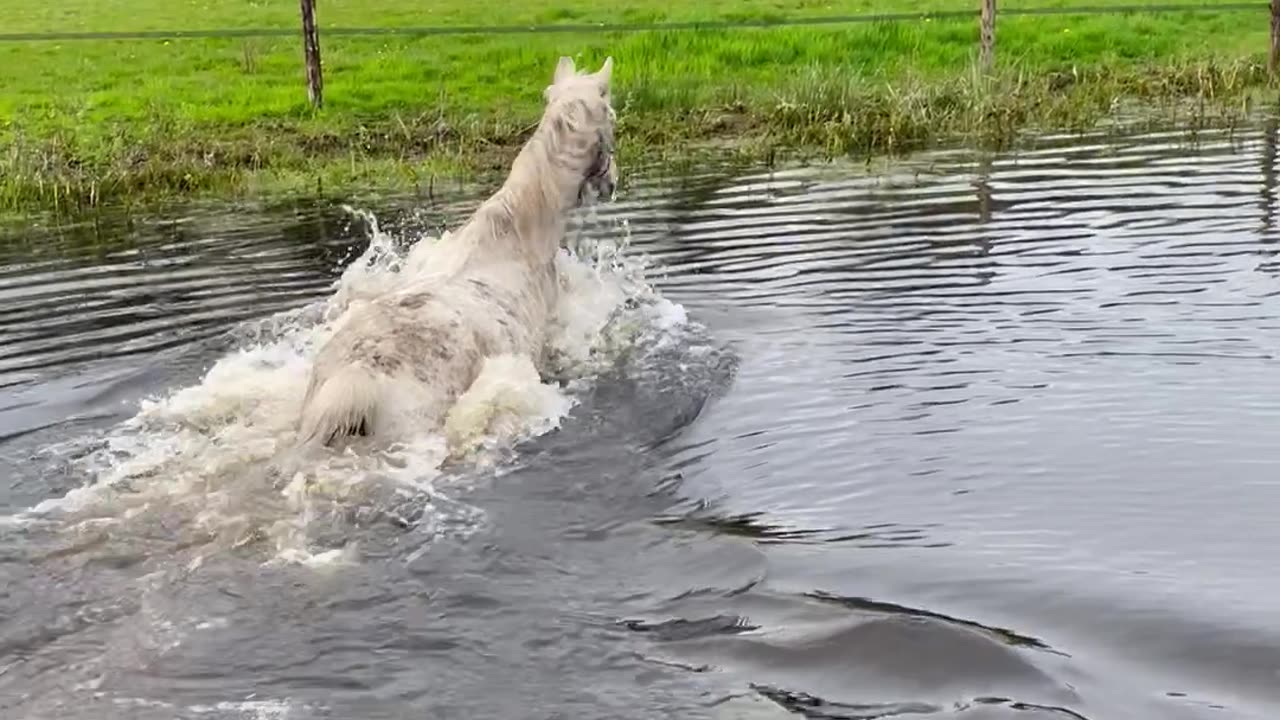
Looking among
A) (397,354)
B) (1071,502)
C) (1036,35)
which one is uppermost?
(1036,35)

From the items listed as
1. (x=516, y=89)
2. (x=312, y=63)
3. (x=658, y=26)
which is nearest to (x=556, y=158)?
(x=312, y=63)

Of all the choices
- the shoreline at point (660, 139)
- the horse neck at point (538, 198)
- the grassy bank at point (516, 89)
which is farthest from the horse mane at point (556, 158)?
the grassy bank at point (516, 89)

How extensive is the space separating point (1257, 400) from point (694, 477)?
335 cm

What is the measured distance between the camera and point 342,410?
695 cm

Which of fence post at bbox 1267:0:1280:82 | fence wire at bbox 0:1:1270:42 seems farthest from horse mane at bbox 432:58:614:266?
fence wire at bbox 0:1:1270:42

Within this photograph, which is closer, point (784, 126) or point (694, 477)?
point (694, 477)

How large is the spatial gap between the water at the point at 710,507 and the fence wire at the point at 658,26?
2070cm

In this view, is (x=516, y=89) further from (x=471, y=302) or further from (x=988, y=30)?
(x=471, y=302)

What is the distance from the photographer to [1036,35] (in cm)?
2959

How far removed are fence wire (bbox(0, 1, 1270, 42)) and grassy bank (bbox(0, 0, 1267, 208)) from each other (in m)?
0.33

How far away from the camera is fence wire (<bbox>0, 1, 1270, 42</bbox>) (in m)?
31.7

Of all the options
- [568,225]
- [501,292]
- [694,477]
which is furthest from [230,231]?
[694,477]

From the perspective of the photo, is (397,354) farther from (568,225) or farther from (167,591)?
(568,225)

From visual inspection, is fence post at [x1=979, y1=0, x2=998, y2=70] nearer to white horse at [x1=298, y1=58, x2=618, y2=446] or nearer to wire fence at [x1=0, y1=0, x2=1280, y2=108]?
wire fence at [x1=0, y1=0, x2=1280, y2=108]
